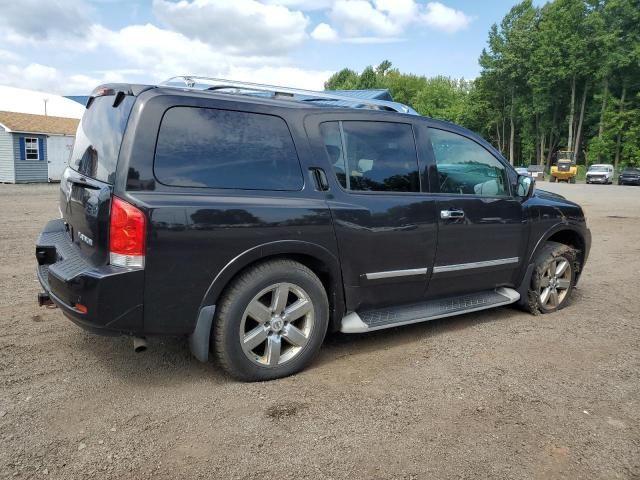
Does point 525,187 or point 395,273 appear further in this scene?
point 525,187

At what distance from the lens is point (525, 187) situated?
15.8 feet

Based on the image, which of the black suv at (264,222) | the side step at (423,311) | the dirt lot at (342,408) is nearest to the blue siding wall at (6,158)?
the dirt lot at (342,408)

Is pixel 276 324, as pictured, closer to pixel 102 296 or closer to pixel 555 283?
pixel 102 296

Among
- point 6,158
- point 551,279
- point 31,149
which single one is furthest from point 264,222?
point 31,149

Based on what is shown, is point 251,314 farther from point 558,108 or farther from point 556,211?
point 558,108

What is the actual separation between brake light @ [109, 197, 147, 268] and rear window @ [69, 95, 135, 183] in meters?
0.24

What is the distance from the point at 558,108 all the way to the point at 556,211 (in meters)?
63.0

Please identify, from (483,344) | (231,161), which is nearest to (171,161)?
(231,161)

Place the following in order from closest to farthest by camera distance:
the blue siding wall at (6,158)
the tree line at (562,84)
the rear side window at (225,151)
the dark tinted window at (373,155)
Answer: the rear side window at (225,151) < the dark tinted window at (373,155) < the blue siding wall at (6,158) < the tree line at (562,84)

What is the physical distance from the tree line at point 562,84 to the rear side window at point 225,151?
5570cm

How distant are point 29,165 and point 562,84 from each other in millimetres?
54258

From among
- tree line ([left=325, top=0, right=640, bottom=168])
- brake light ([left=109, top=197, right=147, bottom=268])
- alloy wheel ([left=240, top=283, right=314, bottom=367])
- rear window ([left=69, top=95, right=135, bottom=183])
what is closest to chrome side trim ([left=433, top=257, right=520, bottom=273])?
alloy wheel ([left=240, top=283, right=314, bottom=367])

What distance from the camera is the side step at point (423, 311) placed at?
3.81 metres

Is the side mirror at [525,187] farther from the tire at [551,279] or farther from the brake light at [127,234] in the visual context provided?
the brake light at [127,234]
